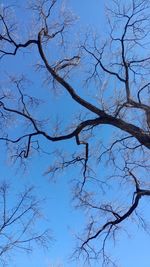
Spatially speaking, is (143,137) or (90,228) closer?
(143,137)

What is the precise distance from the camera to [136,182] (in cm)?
1592

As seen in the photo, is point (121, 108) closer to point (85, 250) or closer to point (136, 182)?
point (136, 182)

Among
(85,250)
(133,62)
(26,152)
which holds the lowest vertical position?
(85,250)

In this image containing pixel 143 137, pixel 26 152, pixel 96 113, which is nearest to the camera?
pixel 143 137

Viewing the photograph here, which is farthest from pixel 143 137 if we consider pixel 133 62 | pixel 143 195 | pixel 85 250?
pixel 85 250

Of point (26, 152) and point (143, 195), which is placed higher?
point (26, 152)

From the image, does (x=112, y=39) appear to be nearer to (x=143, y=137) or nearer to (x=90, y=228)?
(x=143, y=137)

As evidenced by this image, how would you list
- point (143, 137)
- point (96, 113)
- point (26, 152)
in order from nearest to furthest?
1. point (143, 137)
2. point (96, 113)
3. point (26, 152)

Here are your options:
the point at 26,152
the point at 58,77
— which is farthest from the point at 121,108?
the point at 26,152

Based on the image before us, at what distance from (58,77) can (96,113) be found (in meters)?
1.69

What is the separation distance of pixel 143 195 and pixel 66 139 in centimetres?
275

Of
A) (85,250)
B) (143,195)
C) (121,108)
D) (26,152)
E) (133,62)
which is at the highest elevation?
(133,62)

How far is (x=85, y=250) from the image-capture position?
16.2 metres

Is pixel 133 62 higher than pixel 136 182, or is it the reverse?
pixel 133 62
